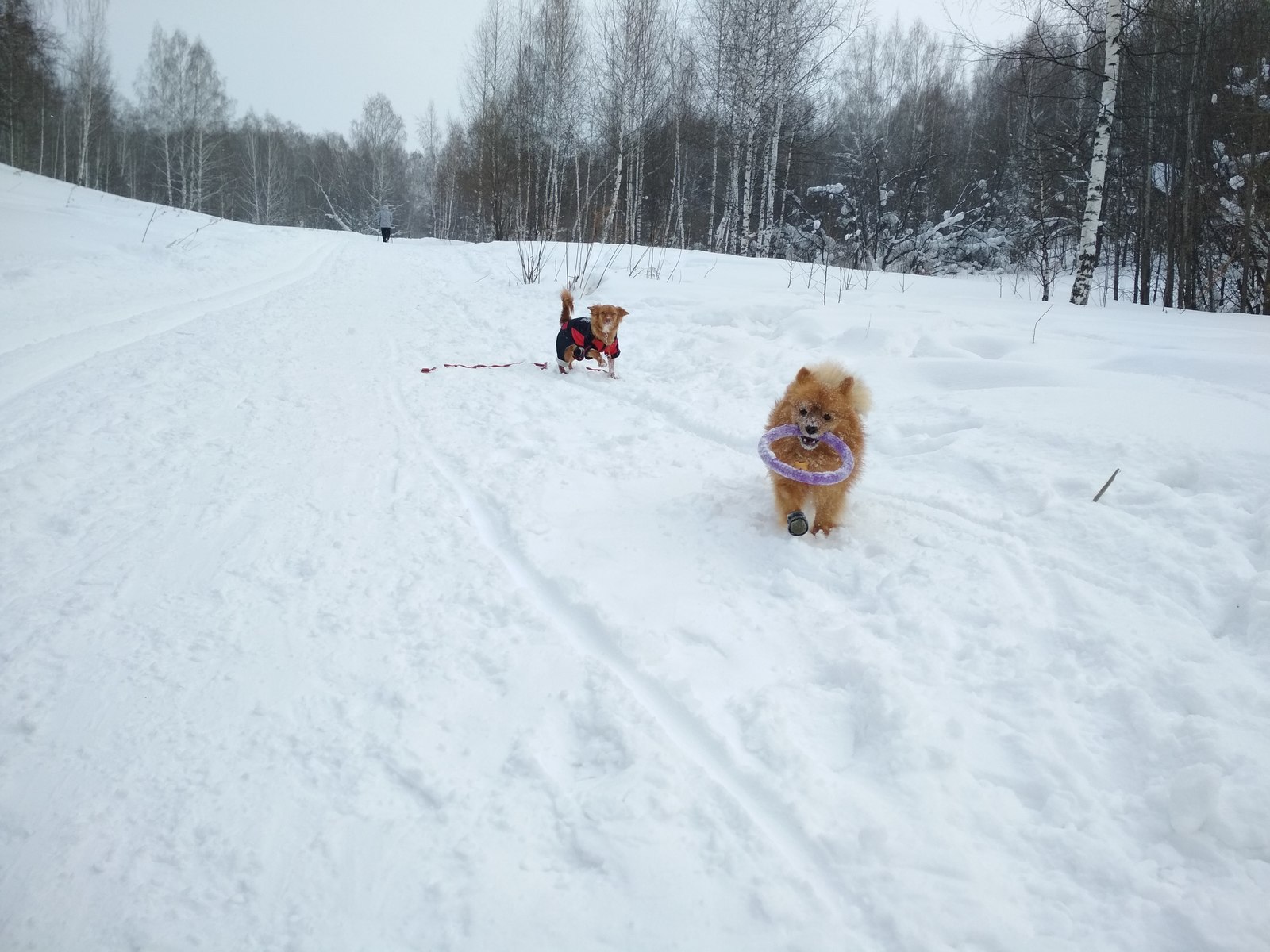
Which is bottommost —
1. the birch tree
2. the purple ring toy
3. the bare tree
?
the purple ring toy

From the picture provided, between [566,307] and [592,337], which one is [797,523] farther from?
[566,307]

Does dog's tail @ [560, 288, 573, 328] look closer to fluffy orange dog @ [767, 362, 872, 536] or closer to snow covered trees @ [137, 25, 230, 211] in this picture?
fluffy orange dog @ [767, 362, 872, 536]

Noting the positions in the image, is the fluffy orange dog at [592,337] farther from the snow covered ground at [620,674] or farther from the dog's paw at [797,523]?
the dog's paw at [797,523]

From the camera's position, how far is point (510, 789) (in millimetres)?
1841

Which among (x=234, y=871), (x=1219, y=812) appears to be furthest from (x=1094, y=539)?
(x=234, y=871)

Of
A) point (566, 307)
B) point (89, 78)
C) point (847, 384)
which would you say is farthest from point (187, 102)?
point (847, 384)

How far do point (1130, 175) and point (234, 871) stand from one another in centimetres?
1860

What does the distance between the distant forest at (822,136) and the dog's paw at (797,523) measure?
30.1 feet

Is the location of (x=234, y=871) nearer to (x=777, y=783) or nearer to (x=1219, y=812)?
(x=777, y=783)

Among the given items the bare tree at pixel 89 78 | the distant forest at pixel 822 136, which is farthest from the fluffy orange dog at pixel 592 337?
the bare tree at pixel 89 78

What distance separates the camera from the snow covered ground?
61.7 inches

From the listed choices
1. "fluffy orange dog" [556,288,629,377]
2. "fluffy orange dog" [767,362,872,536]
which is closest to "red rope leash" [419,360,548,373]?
"fluffy orange dog" [556,288,629,377]

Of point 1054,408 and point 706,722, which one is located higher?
point 1054,408

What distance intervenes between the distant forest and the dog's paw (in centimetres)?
916
